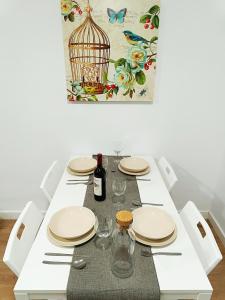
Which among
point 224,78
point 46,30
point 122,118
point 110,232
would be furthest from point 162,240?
point 46,30

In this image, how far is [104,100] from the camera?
1.80 metres

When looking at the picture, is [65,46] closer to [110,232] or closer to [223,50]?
[223,50]

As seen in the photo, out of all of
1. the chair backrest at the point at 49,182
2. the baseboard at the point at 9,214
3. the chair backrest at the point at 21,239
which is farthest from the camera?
the baseboard at the point at 9,214

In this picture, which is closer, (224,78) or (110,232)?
(110,232)

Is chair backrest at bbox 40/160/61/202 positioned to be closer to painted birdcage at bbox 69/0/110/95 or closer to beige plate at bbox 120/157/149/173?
beige plate at bbox 120/157/149/173

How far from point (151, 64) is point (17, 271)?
1495 mm

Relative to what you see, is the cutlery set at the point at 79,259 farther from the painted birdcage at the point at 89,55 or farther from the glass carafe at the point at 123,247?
the painted birdcage at the point at 89,55

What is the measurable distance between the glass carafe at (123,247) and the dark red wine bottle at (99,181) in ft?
0.95

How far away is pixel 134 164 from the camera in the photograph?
170 centimetres

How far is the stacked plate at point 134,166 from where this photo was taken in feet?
5.27

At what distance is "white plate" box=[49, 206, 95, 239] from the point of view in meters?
1.07

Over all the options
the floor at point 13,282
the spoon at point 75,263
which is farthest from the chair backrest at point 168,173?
the spoon at point 75,263

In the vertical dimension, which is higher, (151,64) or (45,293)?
(151,64)

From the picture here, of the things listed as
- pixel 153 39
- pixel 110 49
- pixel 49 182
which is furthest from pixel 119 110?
pixel 49 182
